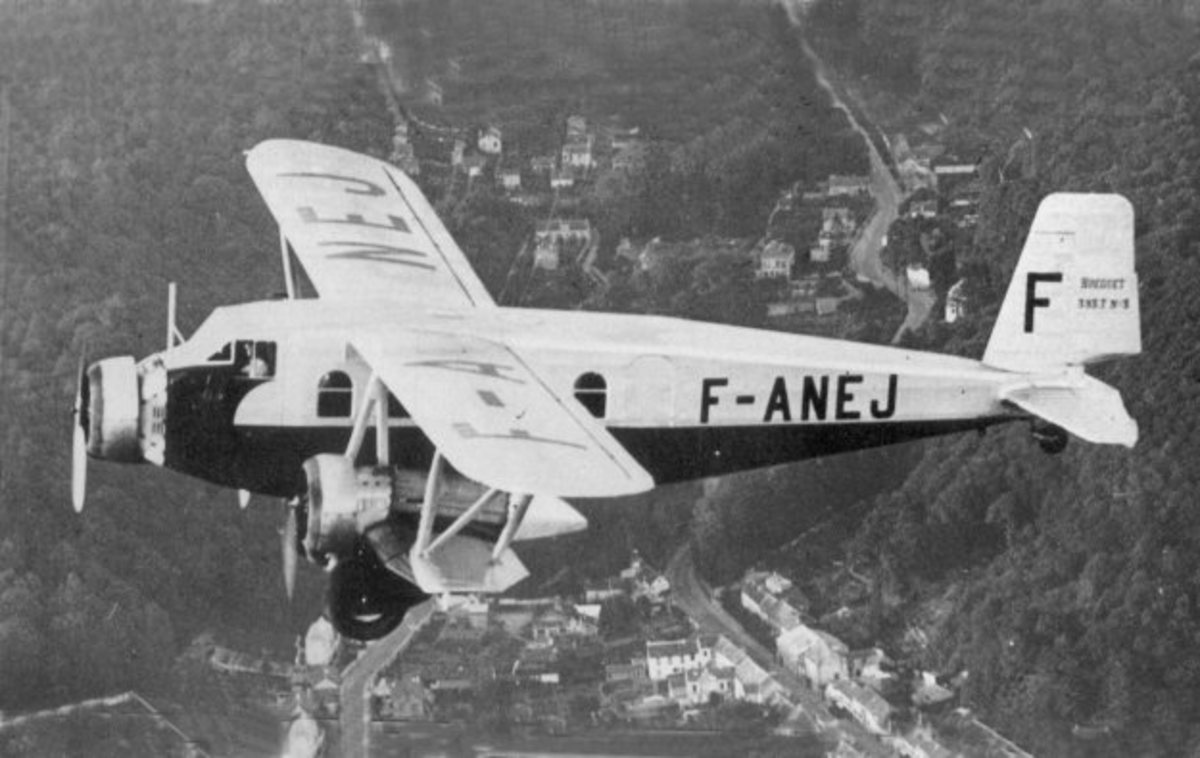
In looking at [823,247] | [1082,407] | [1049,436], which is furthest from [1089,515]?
[823,247]

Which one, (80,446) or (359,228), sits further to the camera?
(359,228)

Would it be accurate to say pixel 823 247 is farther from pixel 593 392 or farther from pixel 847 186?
pixel 593 392

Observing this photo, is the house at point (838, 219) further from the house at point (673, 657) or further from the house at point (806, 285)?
the house at point (673, 657)

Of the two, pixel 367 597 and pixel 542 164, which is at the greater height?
pixel 542 164

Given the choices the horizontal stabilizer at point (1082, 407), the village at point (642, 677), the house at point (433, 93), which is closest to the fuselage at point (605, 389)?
the horizontal stabilizer at point (1082, 407)

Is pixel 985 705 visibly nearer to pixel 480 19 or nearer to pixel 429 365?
pixel 429 365

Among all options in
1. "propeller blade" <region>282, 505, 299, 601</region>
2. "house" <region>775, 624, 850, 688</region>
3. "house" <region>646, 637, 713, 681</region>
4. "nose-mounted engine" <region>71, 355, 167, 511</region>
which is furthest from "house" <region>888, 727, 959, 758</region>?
"nose-mounted engine" <region>71, 355, 167, 511</region>

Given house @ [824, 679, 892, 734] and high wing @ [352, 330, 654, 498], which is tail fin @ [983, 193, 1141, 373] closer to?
house @ [824, 679, 892, 734]
